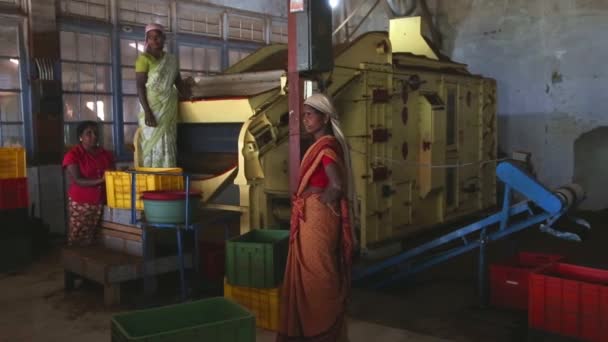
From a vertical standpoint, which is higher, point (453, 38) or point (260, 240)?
point (453, 38)

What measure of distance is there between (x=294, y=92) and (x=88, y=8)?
192 inches

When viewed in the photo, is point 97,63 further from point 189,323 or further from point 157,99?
point 189,323

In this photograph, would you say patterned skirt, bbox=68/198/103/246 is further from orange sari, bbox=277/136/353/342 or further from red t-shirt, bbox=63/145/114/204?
orange sari, bbox=277/136/353/342

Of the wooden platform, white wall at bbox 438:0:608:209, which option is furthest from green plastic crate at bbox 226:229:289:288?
white wall at bbox 438:0:608:209

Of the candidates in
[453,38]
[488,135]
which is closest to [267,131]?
[488,135]

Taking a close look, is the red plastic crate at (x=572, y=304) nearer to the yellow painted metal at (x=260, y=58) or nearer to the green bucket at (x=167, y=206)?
the green bucket at (x=167, y=206)

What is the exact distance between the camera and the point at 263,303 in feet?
13.7

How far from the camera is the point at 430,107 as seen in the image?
7211 mm

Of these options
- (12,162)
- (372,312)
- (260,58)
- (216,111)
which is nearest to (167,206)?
(216,111)

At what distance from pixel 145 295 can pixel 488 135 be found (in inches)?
241

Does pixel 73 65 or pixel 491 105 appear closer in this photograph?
pixel 73 65

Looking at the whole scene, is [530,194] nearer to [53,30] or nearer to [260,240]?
[260,240]

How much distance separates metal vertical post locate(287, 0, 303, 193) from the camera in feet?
13.5

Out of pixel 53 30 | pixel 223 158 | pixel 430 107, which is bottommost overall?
pixel 223 158
